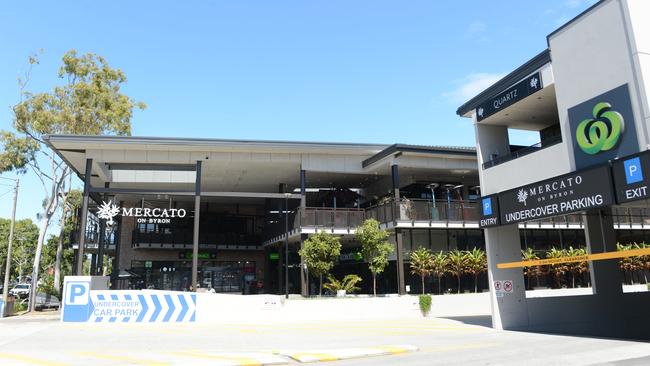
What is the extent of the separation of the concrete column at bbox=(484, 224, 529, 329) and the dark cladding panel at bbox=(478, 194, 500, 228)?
565 mm

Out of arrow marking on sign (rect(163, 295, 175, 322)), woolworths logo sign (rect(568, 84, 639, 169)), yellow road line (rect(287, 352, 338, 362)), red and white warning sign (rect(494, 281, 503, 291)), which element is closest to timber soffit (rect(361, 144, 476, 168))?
red and white warning sign (rect(494, 281, 503, 291))

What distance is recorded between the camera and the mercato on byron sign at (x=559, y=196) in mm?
13383

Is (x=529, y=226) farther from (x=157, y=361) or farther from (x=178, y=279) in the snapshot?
(x=178, y=279)

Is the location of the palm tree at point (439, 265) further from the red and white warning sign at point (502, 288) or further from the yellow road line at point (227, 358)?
the yellow road line at point (227, 358)

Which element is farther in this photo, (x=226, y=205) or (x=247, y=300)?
(x=226, y=205)

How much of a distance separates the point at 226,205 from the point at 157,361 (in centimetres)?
3379

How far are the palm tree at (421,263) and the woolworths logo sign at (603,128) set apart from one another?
509 inches

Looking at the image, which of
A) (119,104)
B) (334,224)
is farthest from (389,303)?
(119,104)

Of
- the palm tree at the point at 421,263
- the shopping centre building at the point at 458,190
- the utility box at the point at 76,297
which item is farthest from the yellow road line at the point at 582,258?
the utility box at the point at 76,297

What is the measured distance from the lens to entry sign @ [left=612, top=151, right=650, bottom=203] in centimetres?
1209

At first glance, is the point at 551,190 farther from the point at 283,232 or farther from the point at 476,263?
the point at 283,232

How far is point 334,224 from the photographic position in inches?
1109

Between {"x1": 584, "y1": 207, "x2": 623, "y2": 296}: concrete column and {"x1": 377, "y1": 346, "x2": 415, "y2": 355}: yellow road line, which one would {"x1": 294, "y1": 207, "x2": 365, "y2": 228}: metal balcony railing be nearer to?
{"x1": 584, "y1": 207, "x2": 623, "y2": 296}: concrete column

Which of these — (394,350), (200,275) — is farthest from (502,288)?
(200,275)
